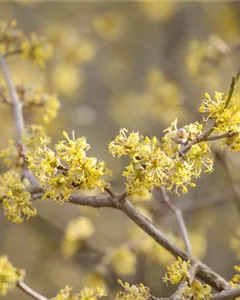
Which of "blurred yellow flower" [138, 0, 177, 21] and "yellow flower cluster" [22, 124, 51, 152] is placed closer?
"yellow flower cluster" [22, 124, 51, 152]

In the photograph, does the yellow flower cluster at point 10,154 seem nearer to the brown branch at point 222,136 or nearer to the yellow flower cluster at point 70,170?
the yellow flower cluster at point 70,170

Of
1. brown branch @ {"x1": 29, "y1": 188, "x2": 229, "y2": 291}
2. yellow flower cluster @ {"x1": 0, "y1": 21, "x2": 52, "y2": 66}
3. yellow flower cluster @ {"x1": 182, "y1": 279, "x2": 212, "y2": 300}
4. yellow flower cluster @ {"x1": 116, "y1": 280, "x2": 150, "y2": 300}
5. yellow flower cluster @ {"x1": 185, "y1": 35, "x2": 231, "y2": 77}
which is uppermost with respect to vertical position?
yellow flower cluster @ {"x1": 185, "y1": 35, "x2": 231, "y2": 77}

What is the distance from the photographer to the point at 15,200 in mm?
1513

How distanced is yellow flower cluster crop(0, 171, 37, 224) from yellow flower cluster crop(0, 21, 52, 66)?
69cm

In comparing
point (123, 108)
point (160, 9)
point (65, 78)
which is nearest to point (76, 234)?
point (65, 78)

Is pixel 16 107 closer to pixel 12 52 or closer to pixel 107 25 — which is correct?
pixel 12 52

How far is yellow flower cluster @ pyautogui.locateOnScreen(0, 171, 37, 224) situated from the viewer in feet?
4.95

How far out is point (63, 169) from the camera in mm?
1389

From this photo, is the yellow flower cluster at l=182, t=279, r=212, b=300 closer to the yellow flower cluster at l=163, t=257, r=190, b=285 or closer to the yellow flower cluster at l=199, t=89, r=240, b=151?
the yellow flower cluster at l=163, t=257, r=190, b=285

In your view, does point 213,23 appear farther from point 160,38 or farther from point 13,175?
point 13,175

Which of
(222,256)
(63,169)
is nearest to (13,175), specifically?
(63,169)

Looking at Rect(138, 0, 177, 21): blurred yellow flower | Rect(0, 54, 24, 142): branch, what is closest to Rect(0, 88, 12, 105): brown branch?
Rect(0, 54, 24, 142): branch

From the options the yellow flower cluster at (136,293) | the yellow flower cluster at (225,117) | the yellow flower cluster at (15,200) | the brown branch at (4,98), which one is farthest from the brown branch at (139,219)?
the brown branch at (4,98)

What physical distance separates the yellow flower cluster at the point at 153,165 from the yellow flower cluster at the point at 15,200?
0.28m
